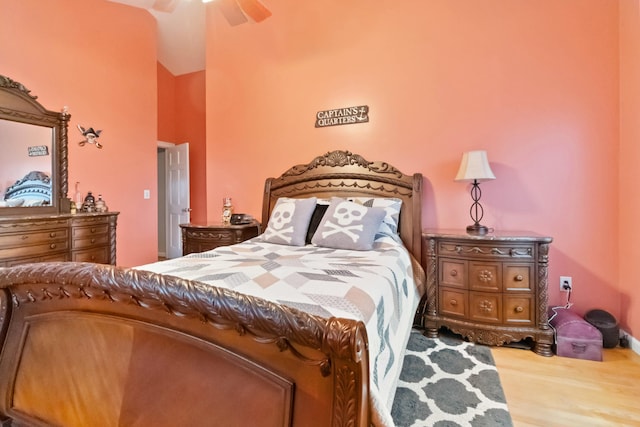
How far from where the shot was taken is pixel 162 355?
87 cm

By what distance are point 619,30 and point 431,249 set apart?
2.21 meters

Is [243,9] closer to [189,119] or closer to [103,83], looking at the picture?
[103,83]

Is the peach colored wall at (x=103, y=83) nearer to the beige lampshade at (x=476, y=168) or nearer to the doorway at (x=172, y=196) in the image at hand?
the doorway at (x=172, y=196)

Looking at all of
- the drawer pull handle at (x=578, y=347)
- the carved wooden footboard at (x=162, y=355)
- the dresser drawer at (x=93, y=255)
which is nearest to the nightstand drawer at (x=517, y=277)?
the drawer pull handle at (x=578, y=347)

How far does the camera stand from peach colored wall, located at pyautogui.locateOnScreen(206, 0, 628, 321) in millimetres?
2404

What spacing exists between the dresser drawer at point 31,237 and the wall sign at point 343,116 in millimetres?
2737

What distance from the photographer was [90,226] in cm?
315

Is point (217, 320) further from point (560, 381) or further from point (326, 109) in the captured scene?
point (326, 109)

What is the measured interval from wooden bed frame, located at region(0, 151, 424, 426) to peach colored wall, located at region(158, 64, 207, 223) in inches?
165

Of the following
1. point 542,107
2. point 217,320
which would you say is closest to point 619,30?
point 542,107

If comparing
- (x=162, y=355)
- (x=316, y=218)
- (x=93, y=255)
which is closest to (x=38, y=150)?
(x=93, y=255)

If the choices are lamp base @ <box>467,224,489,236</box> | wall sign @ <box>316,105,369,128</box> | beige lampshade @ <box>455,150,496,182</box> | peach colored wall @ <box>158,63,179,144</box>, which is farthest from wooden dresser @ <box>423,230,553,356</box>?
peach colored wall @ <box>158,63,179,144</box>

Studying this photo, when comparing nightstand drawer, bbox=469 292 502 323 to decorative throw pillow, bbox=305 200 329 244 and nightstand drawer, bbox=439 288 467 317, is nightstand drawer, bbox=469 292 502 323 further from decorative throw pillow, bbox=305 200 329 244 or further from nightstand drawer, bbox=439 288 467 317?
decorative throw pillow, bbox=305 200 329 244

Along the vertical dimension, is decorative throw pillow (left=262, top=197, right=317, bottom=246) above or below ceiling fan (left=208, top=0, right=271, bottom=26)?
below
